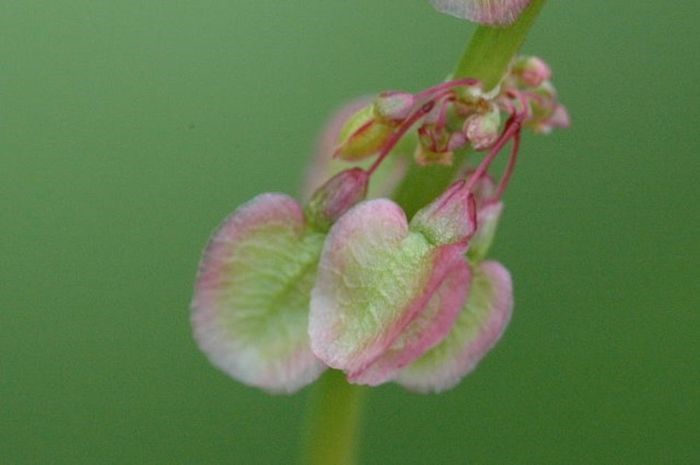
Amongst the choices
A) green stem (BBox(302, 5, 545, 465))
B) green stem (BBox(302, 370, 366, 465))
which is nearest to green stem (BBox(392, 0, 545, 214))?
green stem (BBox(302, 5, 545, 465))

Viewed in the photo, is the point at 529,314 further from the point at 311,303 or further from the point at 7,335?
the point at 311,303

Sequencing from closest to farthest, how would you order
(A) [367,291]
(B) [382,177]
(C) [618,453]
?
(A) [367,291], (B) [382,177], (C) [618,453]

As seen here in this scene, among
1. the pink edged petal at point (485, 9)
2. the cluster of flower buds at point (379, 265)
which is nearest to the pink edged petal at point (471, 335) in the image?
the cluster of flower buds at point (379, 265)

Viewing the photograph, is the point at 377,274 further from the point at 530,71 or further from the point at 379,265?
the point at 530,71

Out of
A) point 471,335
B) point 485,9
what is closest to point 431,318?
point 471,335

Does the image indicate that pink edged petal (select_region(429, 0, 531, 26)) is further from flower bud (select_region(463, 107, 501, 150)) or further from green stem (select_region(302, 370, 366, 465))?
green stem (select_region(302, 370, 366, 465))

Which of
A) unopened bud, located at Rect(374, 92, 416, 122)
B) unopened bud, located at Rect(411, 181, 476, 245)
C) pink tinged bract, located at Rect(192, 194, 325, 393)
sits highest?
unopened bud, located at Rect(374, 92, 416, 122)

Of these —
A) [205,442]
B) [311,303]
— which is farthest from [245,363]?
[205,442]
